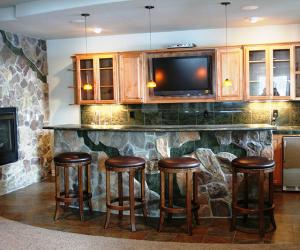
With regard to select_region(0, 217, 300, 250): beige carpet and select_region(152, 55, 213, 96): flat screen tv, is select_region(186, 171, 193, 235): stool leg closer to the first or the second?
select_region(0, 217, 300, 250): beige carpet

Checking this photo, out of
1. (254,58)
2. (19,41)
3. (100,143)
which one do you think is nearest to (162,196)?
(100,143)

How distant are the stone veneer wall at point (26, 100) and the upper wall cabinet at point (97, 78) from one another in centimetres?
76

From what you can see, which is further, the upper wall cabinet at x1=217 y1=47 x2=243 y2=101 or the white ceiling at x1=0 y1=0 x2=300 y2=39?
the upper wall cabinet at x1=217 y1=47 x2=243 y2=101

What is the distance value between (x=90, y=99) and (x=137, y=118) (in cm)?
86

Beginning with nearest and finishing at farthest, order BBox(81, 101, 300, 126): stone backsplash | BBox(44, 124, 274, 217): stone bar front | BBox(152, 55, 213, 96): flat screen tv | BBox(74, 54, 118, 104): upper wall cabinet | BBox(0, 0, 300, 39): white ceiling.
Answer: BBox(44, 124, 274, 217): stone bar front, BBox(0, 0, 300, 39): white ceiling, BBox(152, 55, 213, 96): flat screen tv, BBox(81, 101, 300, 126): stone backsplash, BBox(74, 54, 118, 104): upper wall cabinet

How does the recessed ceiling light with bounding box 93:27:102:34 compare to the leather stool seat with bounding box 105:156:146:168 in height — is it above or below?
above

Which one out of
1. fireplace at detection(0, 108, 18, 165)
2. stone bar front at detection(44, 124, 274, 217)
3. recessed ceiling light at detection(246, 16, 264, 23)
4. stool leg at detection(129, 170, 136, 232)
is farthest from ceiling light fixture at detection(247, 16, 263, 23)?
fireplace at detection(0, 108, 18, 165)

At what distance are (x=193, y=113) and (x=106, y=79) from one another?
1.56m

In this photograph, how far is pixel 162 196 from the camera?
4.15 metres

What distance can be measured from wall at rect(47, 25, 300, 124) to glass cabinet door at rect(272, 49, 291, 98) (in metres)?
0.32

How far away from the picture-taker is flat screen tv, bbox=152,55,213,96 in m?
6.31

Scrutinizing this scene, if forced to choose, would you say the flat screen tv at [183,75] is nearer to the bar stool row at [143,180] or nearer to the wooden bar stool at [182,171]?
the bar stool row at [143,180]

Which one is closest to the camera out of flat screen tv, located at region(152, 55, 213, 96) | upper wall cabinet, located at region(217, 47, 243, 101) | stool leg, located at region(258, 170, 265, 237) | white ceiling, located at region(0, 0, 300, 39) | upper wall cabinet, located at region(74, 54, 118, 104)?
stool leg, located at region(258, 170, 265, 237)

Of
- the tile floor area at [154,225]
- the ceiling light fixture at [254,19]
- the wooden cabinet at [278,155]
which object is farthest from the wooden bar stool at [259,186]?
the ceiling light fixture at [254,19]
